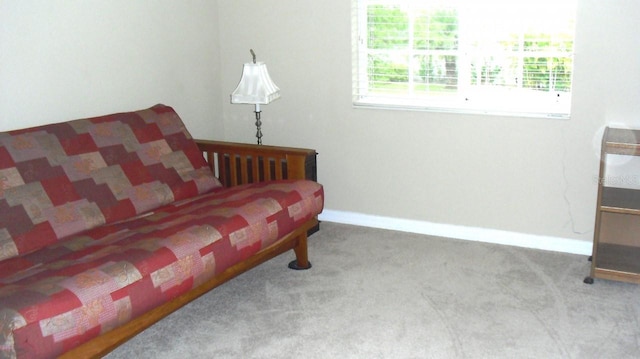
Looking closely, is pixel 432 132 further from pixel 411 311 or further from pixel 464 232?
pixel 411 311

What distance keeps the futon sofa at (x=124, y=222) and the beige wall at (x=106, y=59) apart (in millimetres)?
212

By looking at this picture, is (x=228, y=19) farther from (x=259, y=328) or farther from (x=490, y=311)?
(x=490, y=311)

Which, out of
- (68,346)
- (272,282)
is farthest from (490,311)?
(68,346)

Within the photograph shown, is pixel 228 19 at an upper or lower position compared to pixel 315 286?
upper

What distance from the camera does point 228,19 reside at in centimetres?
403

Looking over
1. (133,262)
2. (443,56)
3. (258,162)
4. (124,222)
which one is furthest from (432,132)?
(133,262)

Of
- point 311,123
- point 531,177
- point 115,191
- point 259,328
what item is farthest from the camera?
point 311,123

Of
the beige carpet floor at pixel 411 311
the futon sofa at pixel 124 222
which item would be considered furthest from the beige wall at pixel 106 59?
the beige carpet floor at pixel 411 311

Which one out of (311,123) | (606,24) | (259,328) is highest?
(606,24)

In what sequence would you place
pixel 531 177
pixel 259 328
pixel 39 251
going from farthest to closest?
pixel 531 177 → pixel 259 328 → pixel 39 251

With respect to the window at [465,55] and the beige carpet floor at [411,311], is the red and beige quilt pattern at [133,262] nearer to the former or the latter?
the beige carpet floor at [411,311]

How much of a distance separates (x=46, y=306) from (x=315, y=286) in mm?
1373

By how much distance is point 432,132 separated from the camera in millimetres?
3604

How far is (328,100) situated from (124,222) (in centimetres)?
152
